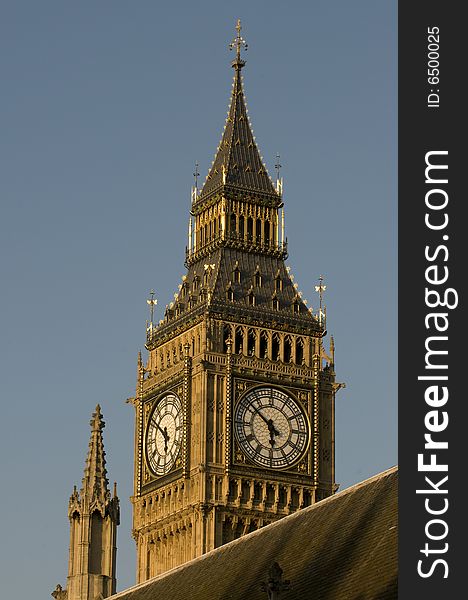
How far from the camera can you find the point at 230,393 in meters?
80.4

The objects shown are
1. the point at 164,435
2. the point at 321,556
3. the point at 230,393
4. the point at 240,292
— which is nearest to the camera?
the point at 321,556

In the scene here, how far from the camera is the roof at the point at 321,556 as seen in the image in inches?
1551

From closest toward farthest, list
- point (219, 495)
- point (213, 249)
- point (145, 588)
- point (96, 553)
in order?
point (145, 588) < point (96, 553) < point (219, 495) < point (213, 249)

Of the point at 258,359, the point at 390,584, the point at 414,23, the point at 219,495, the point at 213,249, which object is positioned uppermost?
the point at 213,249

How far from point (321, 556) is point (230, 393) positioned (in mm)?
37466

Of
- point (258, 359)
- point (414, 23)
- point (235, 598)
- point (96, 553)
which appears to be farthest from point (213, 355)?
point (414, 23)

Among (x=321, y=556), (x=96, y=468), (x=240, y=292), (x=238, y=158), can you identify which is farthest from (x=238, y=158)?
(x=321, y=556)

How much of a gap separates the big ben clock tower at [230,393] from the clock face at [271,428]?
0.04 metres

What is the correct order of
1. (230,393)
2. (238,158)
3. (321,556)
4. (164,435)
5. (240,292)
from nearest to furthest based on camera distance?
(321,556) < (230,393) < (164,435) < (240,292) < (238,158)

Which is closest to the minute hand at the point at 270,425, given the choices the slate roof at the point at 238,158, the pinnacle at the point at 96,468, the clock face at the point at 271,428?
the clock face at the point at 271,428

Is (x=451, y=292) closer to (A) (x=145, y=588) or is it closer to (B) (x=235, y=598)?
(B) (x=235, y=598)

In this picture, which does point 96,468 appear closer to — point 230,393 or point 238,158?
point 230,393

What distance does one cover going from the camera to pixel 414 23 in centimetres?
2905

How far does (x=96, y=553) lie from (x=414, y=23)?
34938 mm
